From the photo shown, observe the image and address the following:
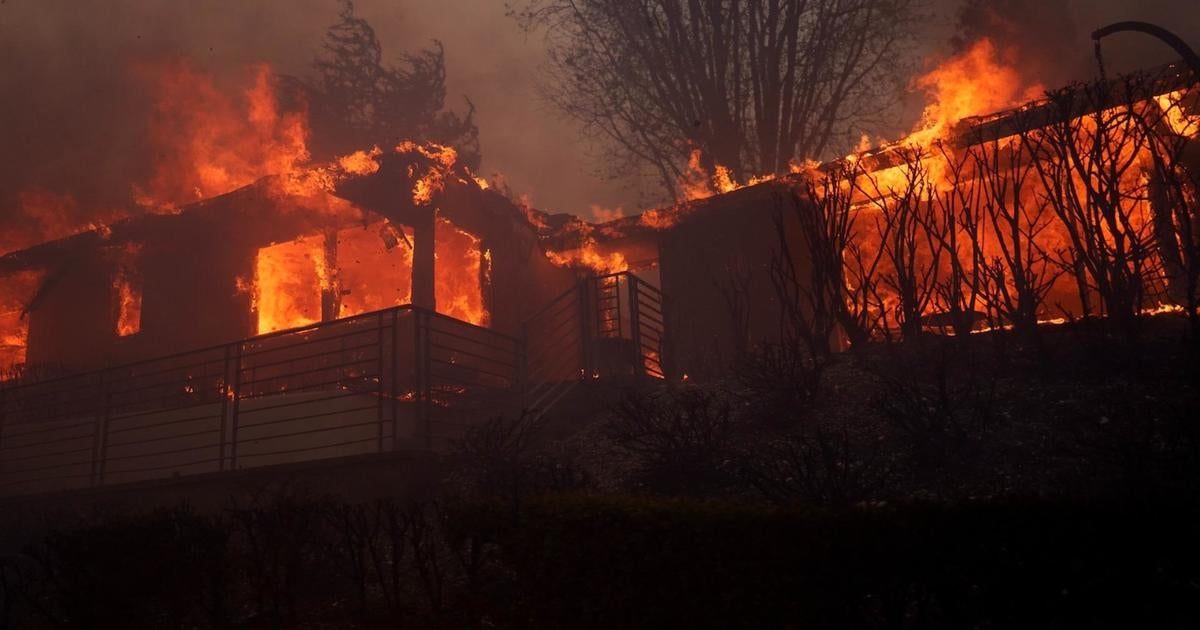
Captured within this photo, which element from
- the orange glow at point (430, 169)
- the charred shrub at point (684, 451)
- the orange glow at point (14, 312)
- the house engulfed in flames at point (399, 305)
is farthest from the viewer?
the orange glow at point (14, 312)

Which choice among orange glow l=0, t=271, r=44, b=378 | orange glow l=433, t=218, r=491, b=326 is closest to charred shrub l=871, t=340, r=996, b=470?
orange glow l=433, t=218, r=491, b=326

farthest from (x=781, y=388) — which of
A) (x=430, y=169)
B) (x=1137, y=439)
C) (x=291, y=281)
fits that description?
(x=291, y=281)

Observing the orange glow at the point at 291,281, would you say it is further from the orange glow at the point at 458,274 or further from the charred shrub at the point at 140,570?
the charred shrub at the point at 140,570

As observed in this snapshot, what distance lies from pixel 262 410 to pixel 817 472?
841 cm

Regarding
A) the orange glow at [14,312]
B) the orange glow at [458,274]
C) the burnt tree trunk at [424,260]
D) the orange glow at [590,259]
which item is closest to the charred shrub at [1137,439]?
the burnt tree trunk at [424,260]

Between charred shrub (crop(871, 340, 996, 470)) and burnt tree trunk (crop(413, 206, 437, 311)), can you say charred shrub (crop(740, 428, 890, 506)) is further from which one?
burnt tree trunk (crop(413, 206, 437, 311))

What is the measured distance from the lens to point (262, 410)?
12664mm

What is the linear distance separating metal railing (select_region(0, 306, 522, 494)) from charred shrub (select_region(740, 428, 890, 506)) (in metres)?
4.13

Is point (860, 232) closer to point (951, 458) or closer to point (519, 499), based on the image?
point (951, 458)

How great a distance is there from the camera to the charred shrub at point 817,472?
6891 mm

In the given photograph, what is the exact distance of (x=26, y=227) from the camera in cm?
2158

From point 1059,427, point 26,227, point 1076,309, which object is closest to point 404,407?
point 1059,427

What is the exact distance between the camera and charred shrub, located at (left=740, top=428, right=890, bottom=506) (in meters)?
6.89

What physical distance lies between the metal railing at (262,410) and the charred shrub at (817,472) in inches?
162
